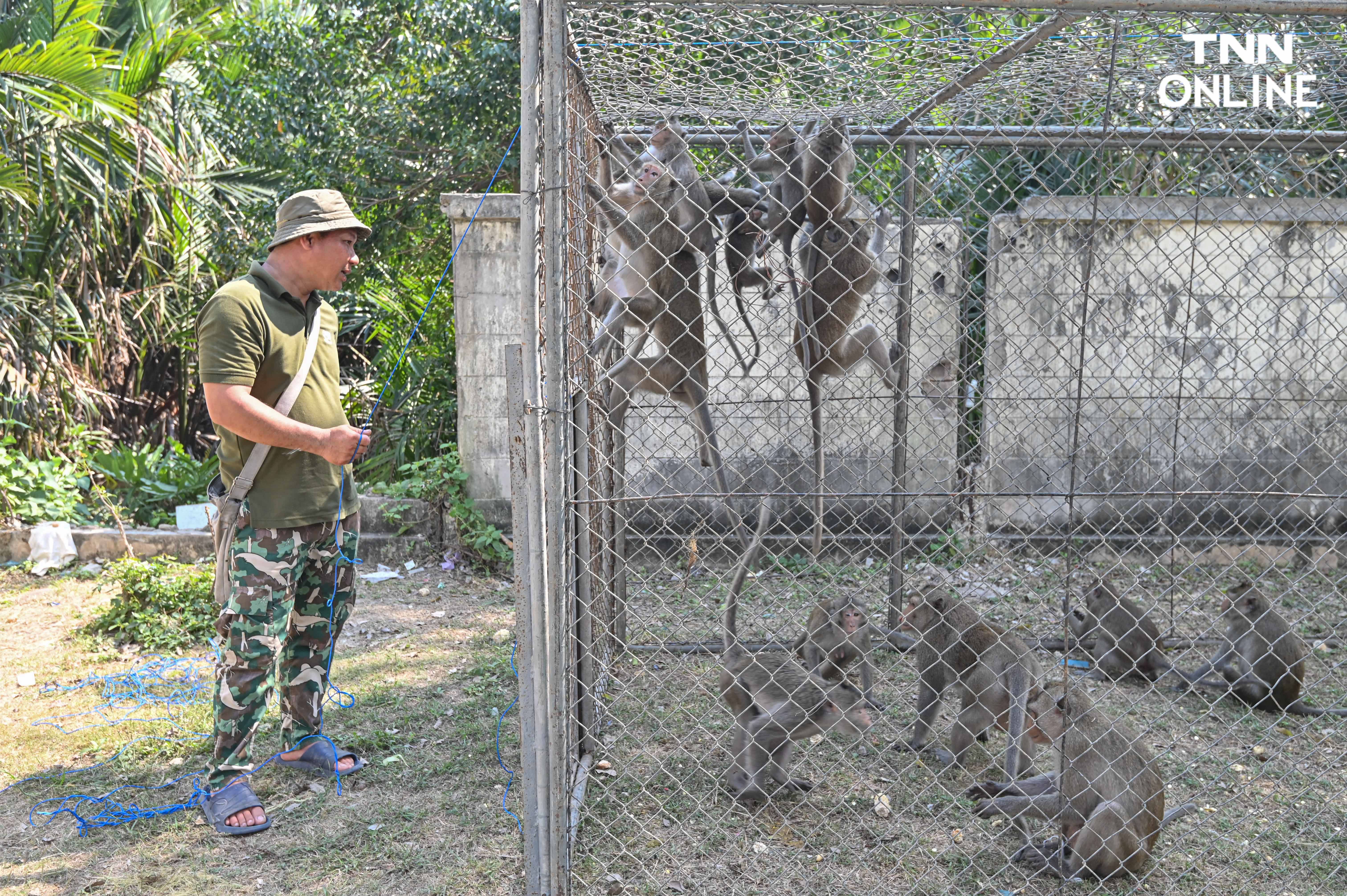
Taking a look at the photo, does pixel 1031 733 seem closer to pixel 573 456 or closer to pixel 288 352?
pixel 573 456

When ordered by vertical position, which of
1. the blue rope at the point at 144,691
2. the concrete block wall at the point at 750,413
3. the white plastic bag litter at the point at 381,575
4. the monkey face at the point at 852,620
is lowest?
the blue rope at the point at 144,691

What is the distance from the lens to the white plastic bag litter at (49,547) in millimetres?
6688

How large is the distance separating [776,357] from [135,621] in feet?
14.0

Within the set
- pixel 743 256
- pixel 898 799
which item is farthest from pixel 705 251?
pixel 898 799

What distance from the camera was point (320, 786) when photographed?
3.81 m

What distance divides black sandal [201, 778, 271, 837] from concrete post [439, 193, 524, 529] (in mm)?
3596

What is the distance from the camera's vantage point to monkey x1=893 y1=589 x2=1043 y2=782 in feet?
12.8

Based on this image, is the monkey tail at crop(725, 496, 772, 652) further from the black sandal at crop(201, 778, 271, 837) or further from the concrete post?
the concrete post

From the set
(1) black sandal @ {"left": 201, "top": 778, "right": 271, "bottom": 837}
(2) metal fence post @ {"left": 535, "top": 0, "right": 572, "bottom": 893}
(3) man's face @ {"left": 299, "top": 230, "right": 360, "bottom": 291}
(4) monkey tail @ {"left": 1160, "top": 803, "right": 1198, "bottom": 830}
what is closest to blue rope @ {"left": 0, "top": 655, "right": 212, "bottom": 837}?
(1) black sandal @ {"left": 201, "top": 778, "right": 271, "bottom": 837}

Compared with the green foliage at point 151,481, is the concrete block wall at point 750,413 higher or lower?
higher

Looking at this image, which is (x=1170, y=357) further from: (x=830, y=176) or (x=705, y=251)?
(x=705, y=251)

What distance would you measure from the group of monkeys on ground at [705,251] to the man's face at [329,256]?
100 cm

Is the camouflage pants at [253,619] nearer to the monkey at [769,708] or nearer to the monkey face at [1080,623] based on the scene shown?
the monkey at [769,708]

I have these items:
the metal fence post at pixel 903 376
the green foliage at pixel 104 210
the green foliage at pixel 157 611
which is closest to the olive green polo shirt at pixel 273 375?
the green foliage at pixel 157 611
